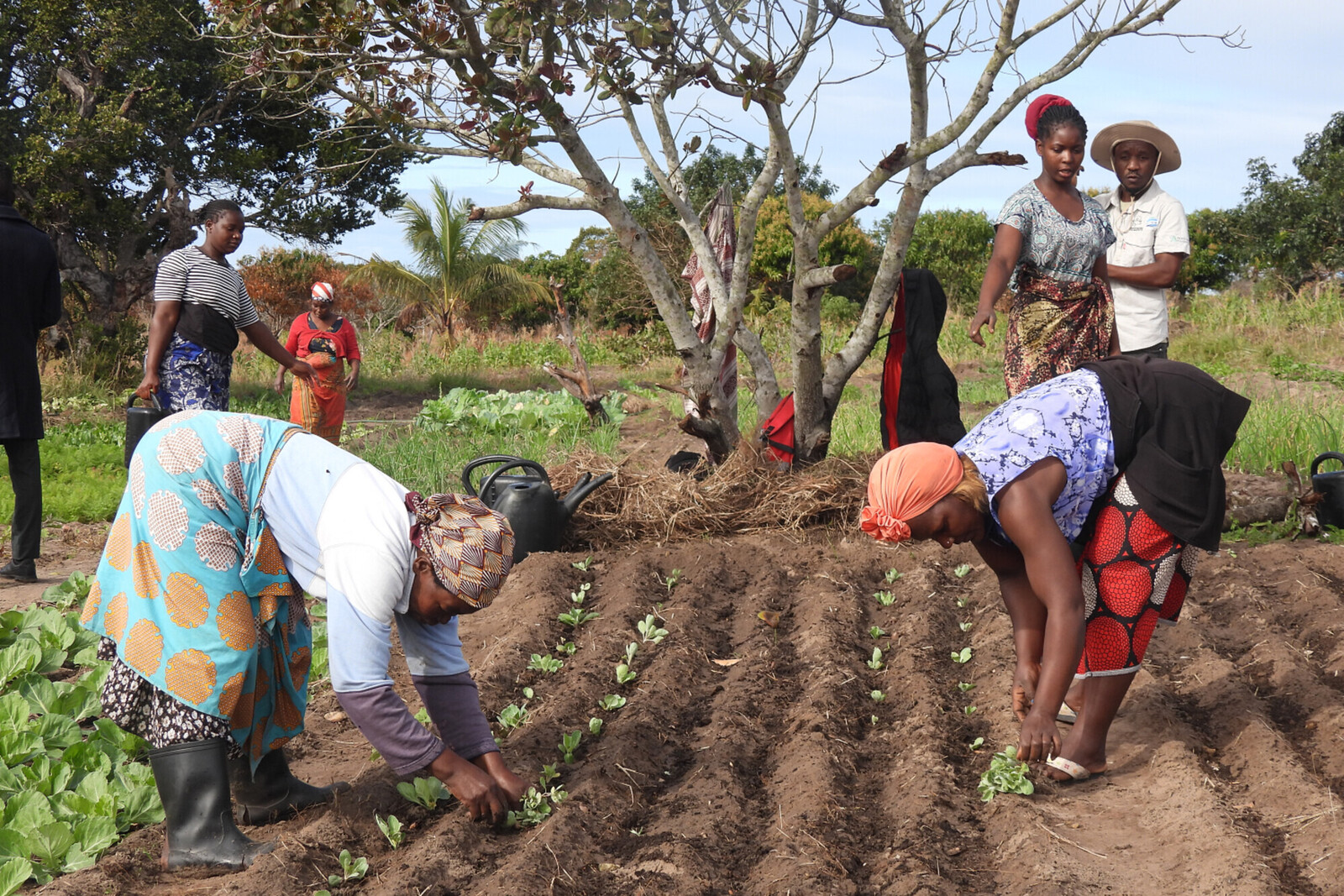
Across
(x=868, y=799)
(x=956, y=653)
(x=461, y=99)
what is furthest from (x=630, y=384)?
(x=868, y=799)

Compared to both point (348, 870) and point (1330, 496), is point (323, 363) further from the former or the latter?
point (1330, 496)

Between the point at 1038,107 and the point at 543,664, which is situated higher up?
the point at 1038,107

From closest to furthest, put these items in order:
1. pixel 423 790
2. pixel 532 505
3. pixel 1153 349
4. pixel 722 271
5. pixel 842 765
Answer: pixel 423 790
pixel 842 765
pixel 1153 349
pixel 532 505
pixel 722 271

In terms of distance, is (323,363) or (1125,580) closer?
(1125,580)

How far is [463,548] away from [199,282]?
3.39 meters

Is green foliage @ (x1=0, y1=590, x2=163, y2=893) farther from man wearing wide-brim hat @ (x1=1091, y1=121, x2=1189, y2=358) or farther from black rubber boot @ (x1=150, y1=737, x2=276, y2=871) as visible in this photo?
man wearing wide-brim hat @ (x1=1091, y1=121, x2=1189, y2=358)

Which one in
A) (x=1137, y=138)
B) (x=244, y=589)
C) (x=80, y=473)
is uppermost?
(x=1137, y=138)

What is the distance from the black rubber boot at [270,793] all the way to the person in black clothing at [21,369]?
114 inches

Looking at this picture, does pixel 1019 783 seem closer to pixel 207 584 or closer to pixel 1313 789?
pixel 1313 789

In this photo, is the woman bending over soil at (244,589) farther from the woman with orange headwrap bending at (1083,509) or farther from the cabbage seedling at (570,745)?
the woman with orange headwrap bending at (1083,509)

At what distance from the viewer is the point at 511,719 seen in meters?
3.35

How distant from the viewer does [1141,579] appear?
2934 millimetres

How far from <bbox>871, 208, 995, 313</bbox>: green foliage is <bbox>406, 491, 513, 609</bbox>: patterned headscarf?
59.3 ft

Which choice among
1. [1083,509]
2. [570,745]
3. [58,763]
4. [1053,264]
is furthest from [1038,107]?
[58,763]
